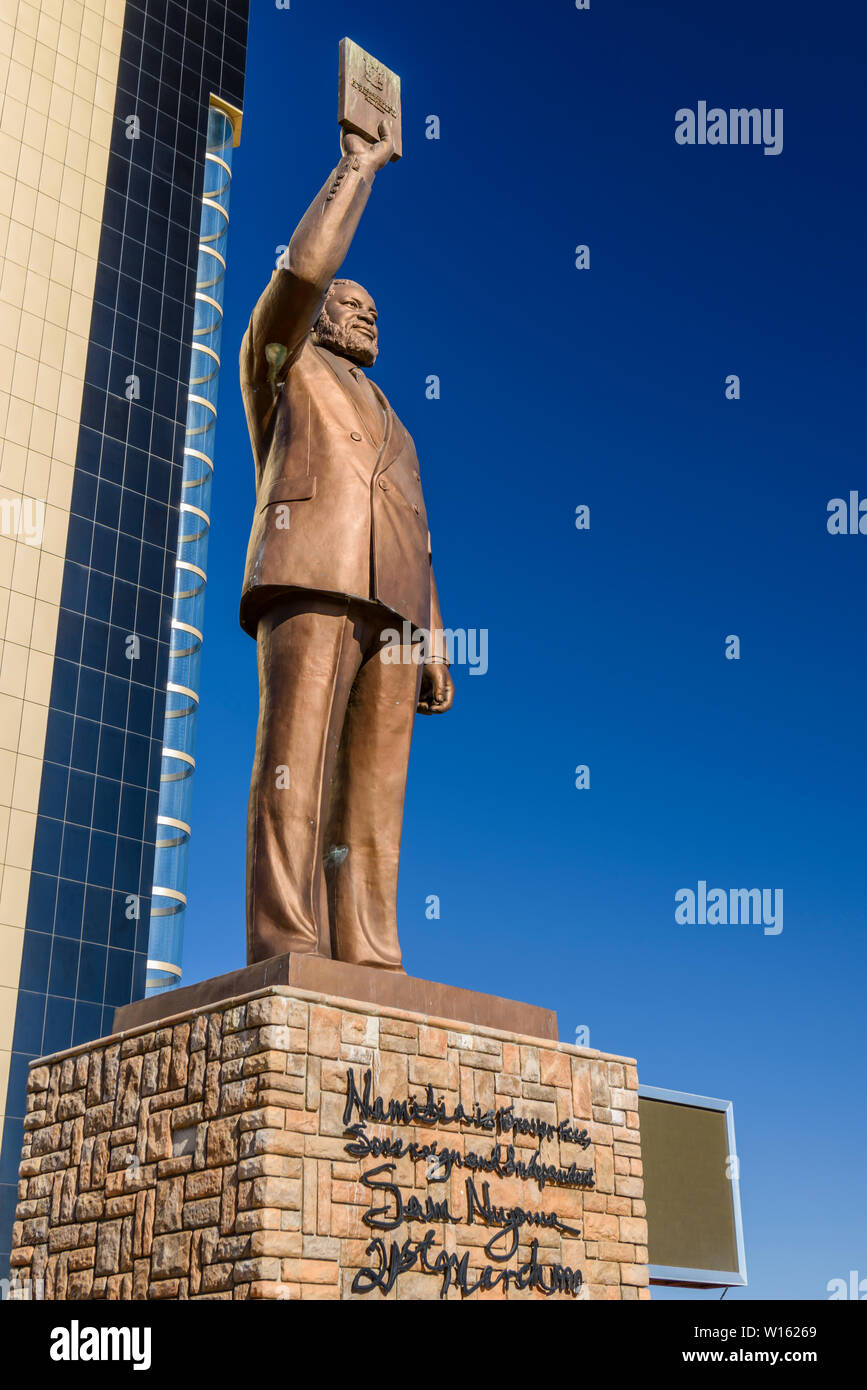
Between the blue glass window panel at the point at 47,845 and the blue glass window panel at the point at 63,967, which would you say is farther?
the blue glass window panel at the point at 47,845

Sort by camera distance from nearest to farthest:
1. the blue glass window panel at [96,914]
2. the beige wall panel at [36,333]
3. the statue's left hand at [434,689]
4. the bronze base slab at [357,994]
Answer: the bronze base slab at [357,994] → the statue's left hand at [434,689] → the beige wall panel at [36,333] → the blue glass window panel at [96,914]

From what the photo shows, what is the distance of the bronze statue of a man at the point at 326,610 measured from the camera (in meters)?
7.75

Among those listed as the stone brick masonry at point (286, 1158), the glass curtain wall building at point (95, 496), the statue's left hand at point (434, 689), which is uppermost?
the glass curtain wall building at point (95, 496)

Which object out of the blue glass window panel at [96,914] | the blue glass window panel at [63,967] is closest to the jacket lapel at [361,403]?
the blue glass window panel at [63,967]

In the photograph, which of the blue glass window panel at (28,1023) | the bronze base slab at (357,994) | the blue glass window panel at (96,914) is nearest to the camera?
the bronze base slab at (357,994)

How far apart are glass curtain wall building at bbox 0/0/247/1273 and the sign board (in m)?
25.7

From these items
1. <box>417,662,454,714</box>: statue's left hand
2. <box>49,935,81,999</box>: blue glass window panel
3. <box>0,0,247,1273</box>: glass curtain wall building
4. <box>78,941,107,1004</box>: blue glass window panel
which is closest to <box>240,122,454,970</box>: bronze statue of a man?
<box>417,662,454,714</box>: statue's left hand

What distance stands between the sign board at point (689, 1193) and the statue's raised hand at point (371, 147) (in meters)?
7.51

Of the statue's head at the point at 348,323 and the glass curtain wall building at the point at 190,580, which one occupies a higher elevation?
the glass curtain wall building at the point at 190,580

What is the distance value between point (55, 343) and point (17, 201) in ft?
13.2

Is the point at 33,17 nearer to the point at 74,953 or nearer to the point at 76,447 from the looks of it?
Answer: the point at 76,447

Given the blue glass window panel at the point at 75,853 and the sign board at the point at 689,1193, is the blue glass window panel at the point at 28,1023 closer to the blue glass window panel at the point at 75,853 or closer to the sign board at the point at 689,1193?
the blue glass window panel at the point at 75,853

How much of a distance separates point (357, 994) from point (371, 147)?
15.8ft

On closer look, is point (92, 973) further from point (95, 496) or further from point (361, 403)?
point (361, 403)
